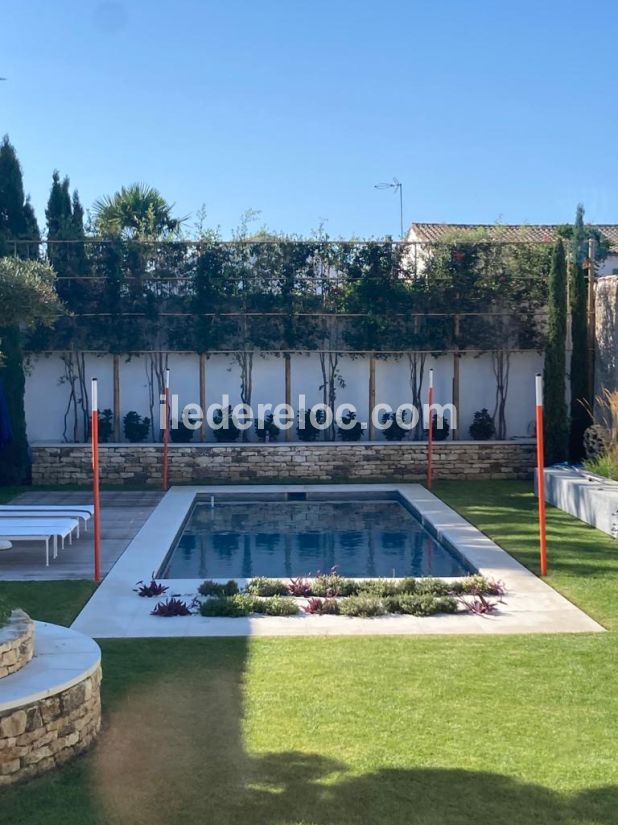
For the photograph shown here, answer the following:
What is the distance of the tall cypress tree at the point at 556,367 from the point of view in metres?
16.9

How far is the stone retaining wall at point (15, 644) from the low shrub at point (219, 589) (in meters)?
3.63

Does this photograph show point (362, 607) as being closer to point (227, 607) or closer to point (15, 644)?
point (227, 607)

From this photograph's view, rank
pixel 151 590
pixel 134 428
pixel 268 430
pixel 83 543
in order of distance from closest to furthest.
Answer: pixel 151 590 → pixel 83 543 → pixel 134 428 → pixel 268 430

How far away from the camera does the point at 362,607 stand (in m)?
8.68

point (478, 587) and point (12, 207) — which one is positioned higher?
point (12, 207)

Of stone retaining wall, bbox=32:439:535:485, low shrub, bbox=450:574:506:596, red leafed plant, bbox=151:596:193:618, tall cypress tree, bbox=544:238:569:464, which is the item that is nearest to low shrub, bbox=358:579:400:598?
low shrub, bbox=450:574:506:596

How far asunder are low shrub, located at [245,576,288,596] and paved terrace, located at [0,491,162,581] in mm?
1914

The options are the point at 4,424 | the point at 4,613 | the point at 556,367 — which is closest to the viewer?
the point at 4,613

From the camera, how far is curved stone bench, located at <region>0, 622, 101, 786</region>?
16.0ft

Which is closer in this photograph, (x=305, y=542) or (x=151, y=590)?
(x=151, y=590)

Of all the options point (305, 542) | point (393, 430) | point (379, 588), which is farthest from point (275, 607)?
point (393, 430)

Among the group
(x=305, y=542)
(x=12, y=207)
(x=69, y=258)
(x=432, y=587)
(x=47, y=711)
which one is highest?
(x=12, y=207)

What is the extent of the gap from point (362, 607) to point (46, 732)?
4.13 metres

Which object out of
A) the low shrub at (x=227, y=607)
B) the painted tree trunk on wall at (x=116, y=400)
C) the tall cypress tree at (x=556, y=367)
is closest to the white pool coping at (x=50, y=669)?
the low shrub at (x=227, y=607)
